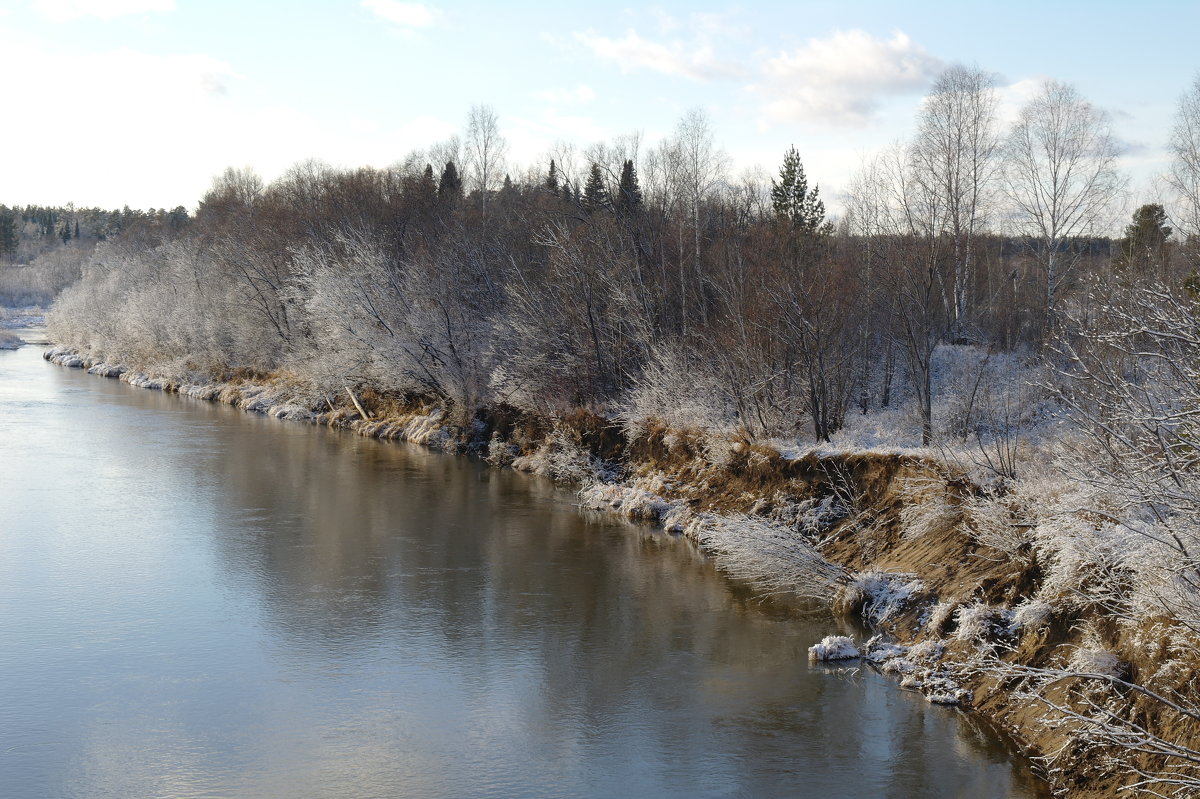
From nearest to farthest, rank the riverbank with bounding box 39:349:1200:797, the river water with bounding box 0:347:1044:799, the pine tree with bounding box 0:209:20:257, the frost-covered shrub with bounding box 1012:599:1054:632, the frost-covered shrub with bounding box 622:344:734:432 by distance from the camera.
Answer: the riverbank with bounding box 39:349:1200:797
the river water with bounding box 0:347:1044:799
the frost-covered shrub with bounding box 1012:599:1054:632
the frost-covered shrub with bounding box 622:344:734:432
the pine tree with bounding box 0:209:20:257

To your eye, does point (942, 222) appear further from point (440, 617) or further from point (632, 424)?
point (440, 617)

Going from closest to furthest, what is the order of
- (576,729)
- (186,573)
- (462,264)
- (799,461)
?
(576,729) < (186,573) < (799,461) < (462,264)

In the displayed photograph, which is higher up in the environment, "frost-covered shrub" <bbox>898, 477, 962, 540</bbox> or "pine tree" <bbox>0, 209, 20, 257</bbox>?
"pine tree" <bbox>0, 209, 20, 257</bbox>

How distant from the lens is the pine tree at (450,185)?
156 ft

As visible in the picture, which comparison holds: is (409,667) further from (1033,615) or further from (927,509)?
(927,509)

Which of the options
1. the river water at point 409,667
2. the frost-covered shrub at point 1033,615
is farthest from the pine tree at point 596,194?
the frost-covered shrub at point 1033,615

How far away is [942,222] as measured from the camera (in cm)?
2352

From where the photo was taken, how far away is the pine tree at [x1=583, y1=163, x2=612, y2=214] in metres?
36.2

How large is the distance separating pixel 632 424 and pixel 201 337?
1290 inches

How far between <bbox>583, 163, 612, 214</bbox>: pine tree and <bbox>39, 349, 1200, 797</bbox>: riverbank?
35.3 ft

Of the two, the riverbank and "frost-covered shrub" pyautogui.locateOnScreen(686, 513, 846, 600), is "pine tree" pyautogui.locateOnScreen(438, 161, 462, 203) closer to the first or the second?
the riverbank

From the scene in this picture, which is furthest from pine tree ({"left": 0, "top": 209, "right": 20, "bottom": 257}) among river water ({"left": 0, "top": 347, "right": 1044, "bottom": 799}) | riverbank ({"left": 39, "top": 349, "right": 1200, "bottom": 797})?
riverbank ({"left": 39, "top": 349, "right": 1200, "bottom": 797})

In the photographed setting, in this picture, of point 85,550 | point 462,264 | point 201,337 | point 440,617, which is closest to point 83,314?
point 201,337

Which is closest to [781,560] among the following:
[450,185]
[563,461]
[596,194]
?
[563,461]
